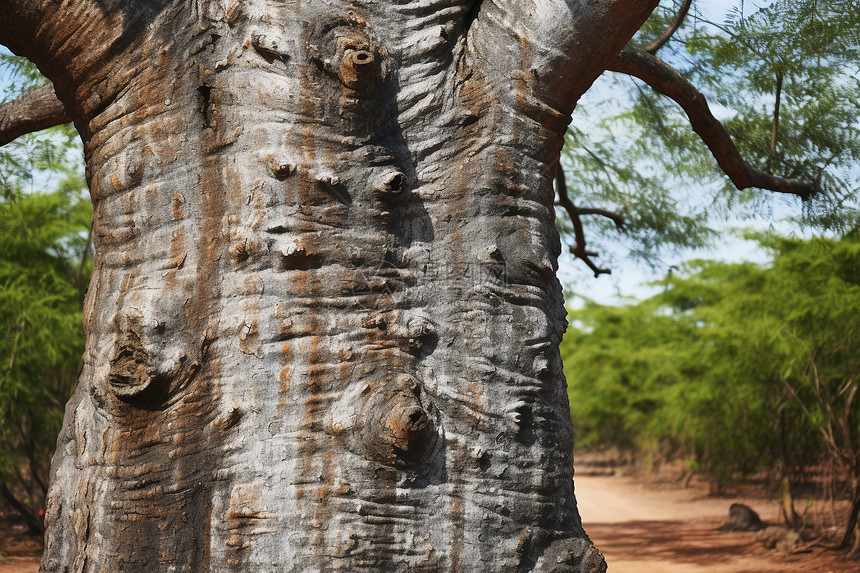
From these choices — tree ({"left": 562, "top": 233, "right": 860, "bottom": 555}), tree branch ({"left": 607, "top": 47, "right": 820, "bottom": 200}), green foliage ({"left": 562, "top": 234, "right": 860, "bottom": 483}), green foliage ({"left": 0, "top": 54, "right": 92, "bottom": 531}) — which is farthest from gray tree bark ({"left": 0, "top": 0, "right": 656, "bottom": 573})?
green foliage ({"left": 0, "top": 54, "right": 92, "bottom": 531})

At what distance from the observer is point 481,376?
176cm

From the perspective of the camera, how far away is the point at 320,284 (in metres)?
1.72

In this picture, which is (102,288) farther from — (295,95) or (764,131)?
(764,131)

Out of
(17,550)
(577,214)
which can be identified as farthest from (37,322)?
(577,214)

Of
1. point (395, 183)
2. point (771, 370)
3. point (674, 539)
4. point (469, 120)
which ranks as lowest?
point (674, 539)

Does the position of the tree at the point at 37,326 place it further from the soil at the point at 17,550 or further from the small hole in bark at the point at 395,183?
the small hole in bark at the point at 395,183

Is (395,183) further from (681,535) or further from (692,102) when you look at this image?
(681,535)

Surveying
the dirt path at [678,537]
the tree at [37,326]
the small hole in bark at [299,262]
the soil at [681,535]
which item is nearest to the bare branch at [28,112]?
the small hole in bark at [299,262]

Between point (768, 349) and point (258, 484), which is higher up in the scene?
point (768, 349)

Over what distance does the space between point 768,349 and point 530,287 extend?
10.0 metres

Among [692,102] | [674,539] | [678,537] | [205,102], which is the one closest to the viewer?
[205,102]

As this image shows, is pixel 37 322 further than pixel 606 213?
Yes

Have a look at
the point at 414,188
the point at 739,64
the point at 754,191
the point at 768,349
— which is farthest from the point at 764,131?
the point at 768,349

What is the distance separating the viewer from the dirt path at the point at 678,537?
9367mm
